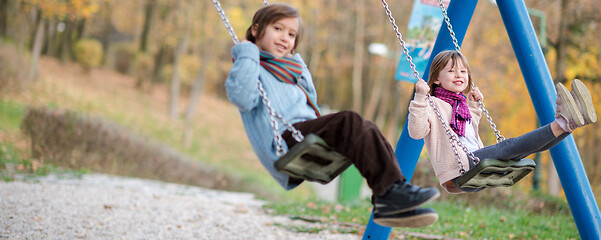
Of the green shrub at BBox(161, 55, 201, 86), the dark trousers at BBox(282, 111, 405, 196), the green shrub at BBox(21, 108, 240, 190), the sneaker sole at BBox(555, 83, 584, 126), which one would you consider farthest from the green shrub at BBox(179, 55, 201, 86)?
the sneaker sole at BBox(555, 83, 584, 126)

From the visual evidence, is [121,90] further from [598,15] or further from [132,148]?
[598,15]

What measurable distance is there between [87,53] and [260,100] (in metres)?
23.3

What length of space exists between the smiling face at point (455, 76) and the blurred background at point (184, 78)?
11.1ft

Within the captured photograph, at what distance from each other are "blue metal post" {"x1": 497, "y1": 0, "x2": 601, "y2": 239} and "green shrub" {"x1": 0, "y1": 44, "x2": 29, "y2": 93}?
15.9 meters

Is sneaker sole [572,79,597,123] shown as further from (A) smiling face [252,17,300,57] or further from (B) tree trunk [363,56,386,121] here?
(B) tree trunk [363,56,386,121]

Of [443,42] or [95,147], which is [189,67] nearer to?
[95,147]

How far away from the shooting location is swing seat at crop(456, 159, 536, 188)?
9.58 feet

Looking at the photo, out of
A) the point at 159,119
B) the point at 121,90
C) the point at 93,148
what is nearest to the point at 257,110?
the point at 93,148

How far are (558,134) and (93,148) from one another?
9039 mm

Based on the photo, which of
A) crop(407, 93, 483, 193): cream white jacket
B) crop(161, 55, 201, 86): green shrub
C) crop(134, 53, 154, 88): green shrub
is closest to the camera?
crop(407, 93, 483, 193): cream white jacket

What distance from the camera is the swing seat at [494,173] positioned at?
2920mm

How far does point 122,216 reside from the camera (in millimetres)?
5965

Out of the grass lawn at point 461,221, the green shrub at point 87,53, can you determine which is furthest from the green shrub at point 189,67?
the grass lawn at point 461,221

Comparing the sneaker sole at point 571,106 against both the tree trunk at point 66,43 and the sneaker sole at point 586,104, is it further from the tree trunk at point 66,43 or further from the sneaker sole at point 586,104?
the tree trunk at point 66,43
